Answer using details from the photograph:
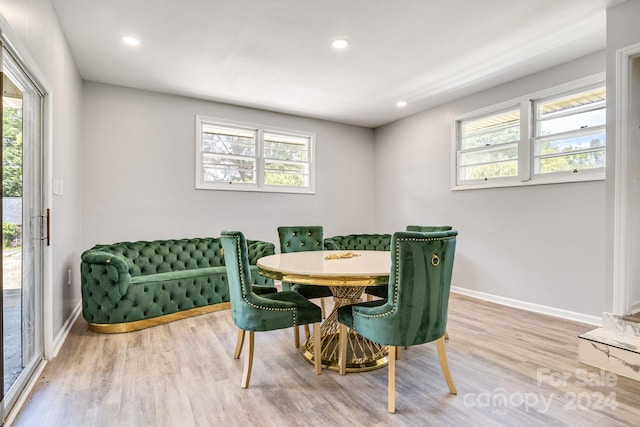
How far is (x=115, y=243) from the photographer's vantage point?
3.99 meters

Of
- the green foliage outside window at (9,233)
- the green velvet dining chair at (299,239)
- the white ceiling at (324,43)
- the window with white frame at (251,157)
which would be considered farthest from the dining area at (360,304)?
the window with white frame at (251,157)

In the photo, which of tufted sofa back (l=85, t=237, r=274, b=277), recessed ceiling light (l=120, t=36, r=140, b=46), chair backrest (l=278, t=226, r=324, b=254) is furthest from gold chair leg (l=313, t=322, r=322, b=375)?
recessed ceiling light (l=120, t=36, r=140, b=46)

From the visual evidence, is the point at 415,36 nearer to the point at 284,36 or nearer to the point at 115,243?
the point at 284,36

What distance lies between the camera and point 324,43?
10.0ft

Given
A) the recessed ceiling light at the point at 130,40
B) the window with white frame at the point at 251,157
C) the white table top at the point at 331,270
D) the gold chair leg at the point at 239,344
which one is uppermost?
the recessed ceiling light at the point at 130,40

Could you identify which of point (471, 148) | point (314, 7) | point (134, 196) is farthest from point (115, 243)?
point (471, 148)

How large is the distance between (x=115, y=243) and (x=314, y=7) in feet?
11.2

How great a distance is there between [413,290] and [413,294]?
0.02 meters

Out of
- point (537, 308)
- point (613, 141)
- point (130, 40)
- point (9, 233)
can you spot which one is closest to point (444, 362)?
point (613, 141)

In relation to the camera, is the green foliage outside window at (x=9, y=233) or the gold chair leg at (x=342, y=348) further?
the gold chair leg at (x=342, y=348)

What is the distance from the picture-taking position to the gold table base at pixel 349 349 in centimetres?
236

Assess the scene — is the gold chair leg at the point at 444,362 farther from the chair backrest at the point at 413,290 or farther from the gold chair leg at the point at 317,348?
the gold chair leg at the point at 317,348

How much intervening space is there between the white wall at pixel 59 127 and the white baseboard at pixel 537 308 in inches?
176

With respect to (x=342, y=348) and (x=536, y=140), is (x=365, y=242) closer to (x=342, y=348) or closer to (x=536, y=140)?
(x=536, y=140)
